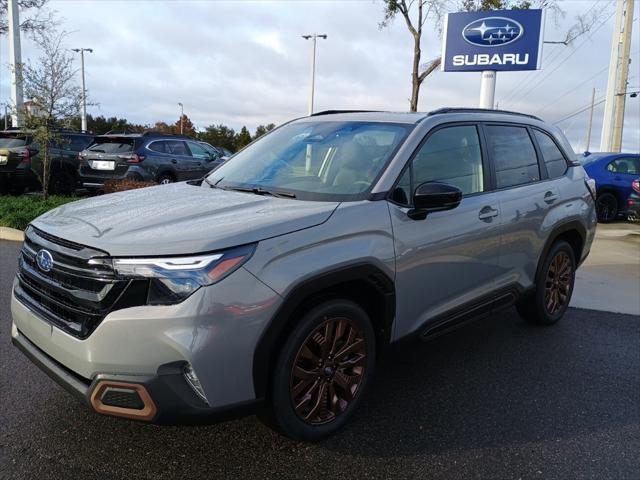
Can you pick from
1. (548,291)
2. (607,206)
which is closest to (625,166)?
(607,206)

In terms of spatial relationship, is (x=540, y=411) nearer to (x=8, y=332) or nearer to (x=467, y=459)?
(x=467, y=459)

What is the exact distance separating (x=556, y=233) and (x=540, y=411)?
1773 millimetres

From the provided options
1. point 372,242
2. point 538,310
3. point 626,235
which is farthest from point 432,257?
point 626,235

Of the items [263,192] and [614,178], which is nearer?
[263,192]

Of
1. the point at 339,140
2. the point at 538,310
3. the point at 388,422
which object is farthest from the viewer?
the point at 538,310

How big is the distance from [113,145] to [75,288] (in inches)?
393

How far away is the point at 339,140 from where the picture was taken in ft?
11.8

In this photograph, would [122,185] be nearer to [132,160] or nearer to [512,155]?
[132,160]

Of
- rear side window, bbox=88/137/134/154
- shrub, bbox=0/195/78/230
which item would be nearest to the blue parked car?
rear side window, bbox=88/137/134/154

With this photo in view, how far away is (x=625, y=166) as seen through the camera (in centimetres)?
1252

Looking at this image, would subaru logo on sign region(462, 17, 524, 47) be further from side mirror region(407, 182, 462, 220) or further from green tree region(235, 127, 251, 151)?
green tree region(235, 127, 251, 151)

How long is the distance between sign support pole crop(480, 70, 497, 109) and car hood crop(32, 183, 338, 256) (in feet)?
31.9

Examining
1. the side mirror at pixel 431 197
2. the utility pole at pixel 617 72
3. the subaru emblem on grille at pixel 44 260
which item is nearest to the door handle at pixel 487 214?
the side mirror at pixel 431 197

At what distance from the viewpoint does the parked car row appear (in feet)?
37.2
